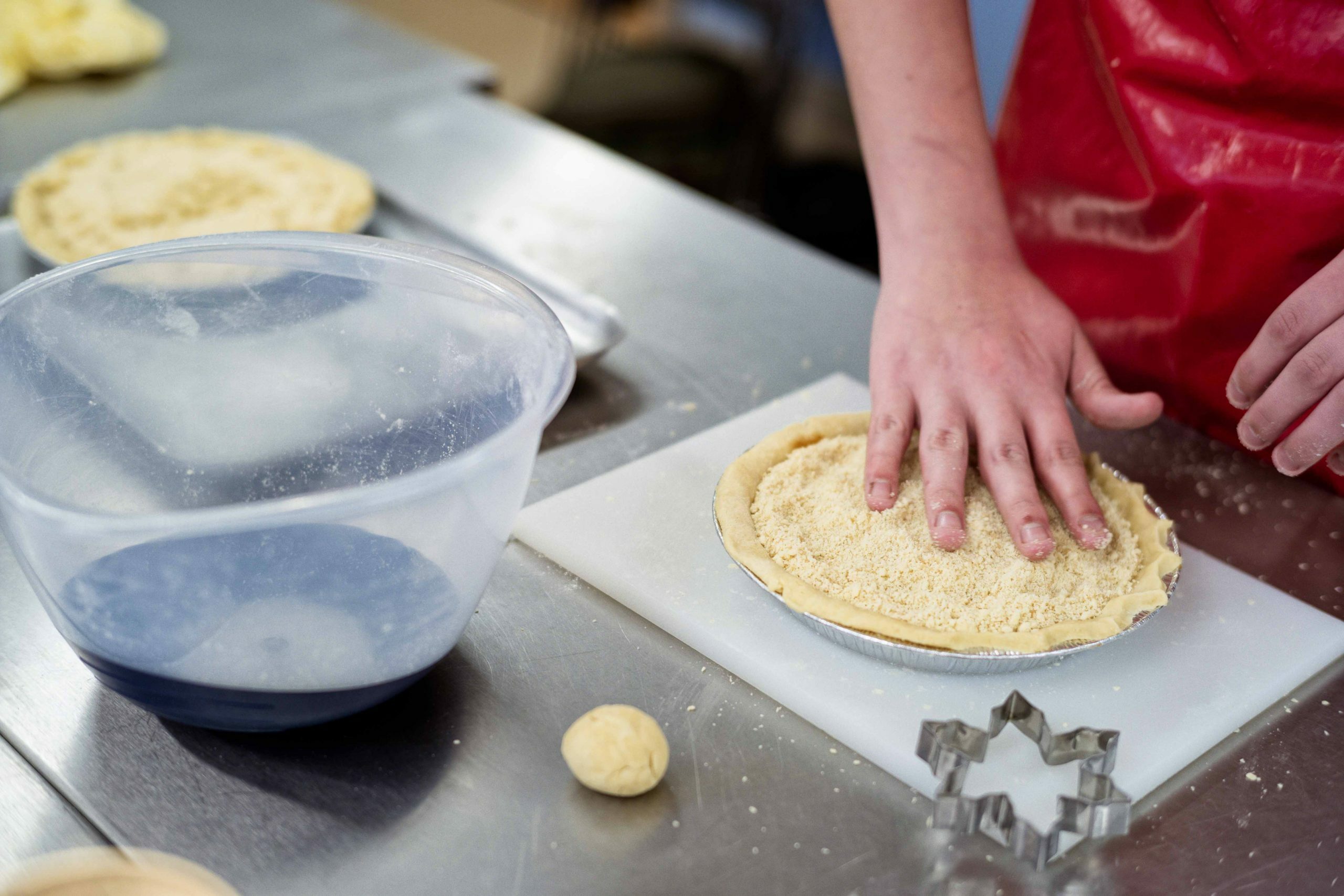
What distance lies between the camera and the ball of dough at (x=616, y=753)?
750 millimetres

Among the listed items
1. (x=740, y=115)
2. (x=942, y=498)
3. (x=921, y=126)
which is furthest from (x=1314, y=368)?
(x=740, y=115)

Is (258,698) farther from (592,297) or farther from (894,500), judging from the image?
(592,297)

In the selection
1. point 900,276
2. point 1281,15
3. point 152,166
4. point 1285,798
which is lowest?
point 152,166

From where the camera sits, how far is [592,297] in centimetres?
133

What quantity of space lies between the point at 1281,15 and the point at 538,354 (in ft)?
2.62

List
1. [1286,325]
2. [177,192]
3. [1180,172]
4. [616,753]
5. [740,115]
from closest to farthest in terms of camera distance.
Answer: [616,753]
[1286,325]
[1180,172]
[177,192]
[740,115]

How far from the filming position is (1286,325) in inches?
39.0

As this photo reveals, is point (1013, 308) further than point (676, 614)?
Yes

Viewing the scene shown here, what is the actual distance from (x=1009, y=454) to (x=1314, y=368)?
259 millimetres

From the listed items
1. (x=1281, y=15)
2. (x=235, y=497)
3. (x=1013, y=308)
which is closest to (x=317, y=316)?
(x=235, y=497)

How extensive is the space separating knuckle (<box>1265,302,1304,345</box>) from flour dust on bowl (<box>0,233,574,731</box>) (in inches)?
24.7

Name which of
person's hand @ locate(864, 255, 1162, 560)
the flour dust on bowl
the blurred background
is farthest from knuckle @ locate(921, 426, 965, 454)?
the blurred background

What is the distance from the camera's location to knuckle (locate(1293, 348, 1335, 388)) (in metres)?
0.96

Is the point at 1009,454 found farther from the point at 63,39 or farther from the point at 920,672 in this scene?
the point at 63,39
